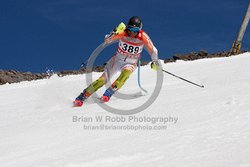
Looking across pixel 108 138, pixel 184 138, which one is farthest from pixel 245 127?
pixel 108 138

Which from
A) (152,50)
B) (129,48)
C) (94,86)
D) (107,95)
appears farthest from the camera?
(152,50)

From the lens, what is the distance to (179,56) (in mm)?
21484

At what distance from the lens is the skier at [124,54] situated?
9430 mm

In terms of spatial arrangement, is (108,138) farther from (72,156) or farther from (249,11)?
(249,11)

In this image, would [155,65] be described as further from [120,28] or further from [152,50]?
[120,28]

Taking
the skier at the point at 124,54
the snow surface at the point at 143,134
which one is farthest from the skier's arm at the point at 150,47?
the snow surface at the point at 143,134

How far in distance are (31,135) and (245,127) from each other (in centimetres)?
297

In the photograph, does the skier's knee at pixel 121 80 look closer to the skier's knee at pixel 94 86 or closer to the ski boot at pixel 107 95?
the ski boot at pixel 107 95

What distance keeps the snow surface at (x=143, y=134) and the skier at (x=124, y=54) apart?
323 mm

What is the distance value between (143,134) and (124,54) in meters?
4.63

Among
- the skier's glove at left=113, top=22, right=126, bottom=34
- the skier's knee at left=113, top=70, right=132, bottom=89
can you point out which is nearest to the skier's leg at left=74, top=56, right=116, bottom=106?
the skier's knee at left=113, top=70, right=132, bottom=89

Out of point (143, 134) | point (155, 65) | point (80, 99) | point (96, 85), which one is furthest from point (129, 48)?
point (143, 134)

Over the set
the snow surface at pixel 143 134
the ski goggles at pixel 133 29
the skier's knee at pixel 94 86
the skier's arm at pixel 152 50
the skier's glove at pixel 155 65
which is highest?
the ski goggles at pixel 133 29

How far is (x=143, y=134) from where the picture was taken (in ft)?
17.5
